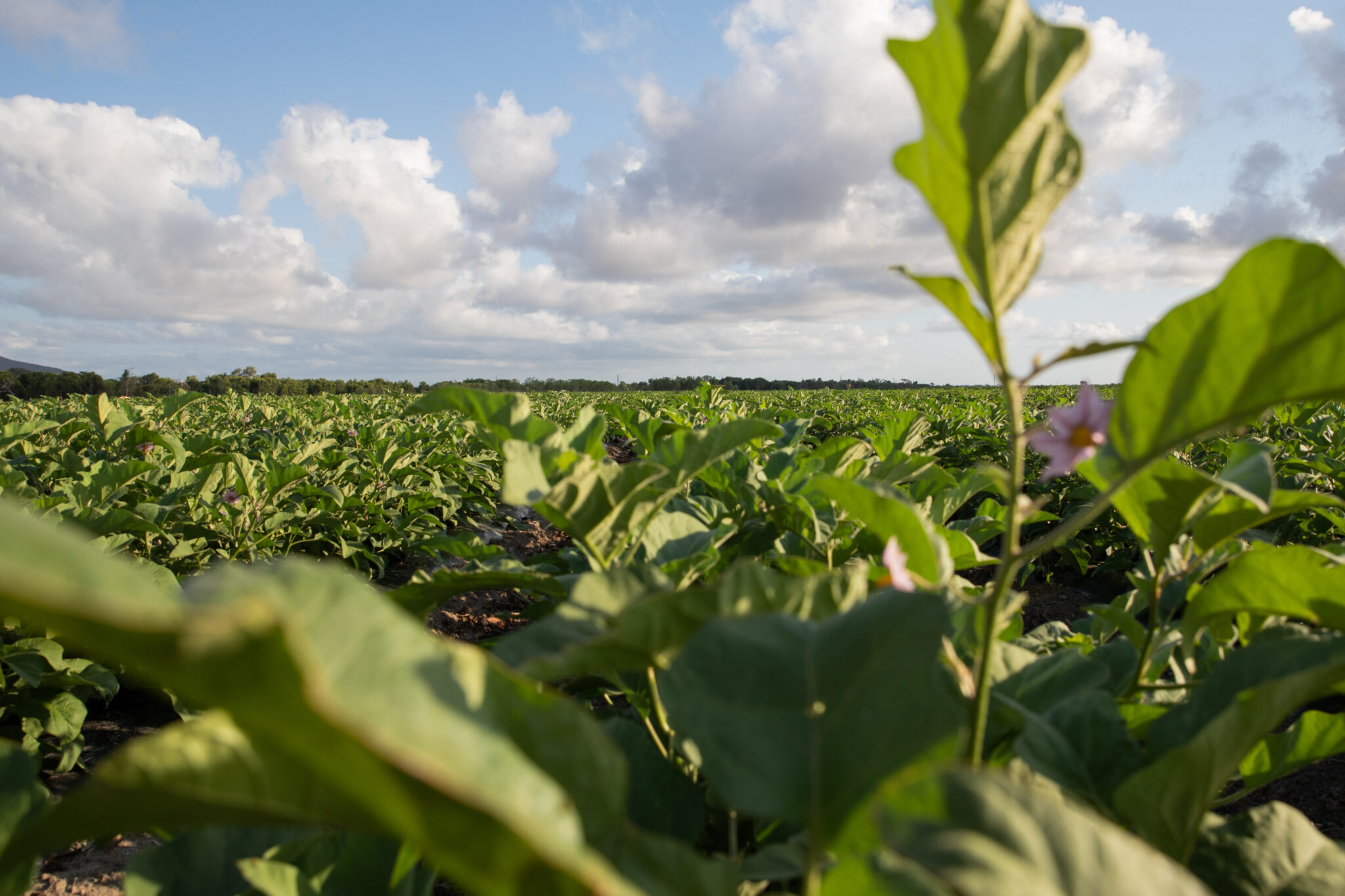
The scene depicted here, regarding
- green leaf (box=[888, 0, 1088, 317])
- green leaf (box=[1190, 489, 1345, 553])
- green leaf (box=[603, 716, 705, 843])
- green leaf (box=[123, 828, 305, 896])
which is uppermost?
green leaf (box=[888, 0, 1088, 317])

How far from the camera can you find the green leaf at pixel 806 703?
0.66 metres

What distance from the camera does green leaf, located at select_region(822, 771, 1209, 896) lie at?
1.53 ft

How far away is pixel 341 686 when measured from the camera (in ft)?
1.20

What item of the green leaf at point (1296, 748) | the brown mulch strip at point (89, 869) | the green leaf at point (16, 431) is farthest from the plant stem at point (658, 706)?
the green leaf at point (16, 431)

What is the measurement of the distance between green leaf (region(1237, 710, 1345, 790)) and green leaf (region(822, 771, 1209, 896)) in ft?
2.10

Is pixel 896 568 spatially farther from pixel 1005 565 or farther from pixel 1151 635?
pixel 1151 635

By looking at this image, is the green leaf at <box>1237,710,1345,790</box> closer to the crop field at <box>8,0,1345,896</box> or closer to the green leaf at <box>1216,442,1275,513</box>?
the crop field at <box>8,0,1345,896</box>

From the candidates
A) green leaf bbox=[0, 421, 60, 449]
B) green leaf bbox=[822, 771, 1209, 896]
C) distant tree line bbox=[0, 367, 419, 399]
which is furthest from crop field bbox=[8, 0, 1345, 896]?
distant tree line bbox=[0, 367, 419, 399]

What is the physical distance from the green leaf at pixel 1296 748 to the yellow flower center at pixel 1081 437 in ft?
1.50

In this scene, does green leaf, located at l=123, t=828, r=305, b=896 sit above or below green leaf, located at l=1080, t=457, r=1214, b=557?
below

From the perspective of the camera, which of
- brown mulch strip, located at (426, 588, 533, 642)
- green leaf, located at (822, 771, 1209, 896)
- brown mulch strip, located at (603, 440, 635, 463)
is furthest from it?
brown mulch strip, located at (603, 440, 635, 463)

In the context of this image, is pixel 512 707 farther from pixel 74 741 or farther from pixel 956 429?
pixel 956 429

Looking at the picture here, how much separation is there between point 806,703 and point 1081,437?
53cm

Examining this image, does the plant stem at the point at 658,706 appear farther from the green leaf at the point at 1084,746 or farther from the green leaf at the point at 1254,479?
the green leaf at the point at 1254,479
